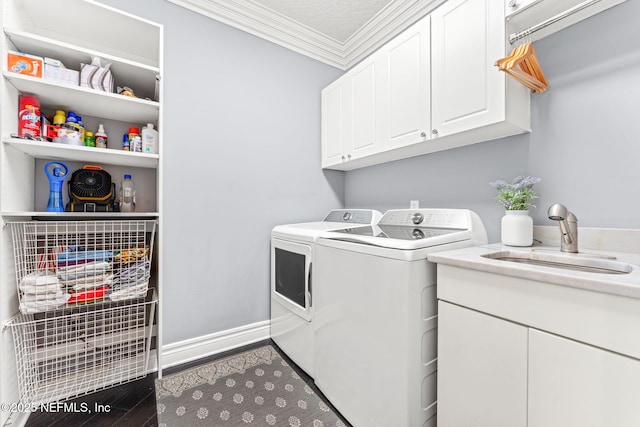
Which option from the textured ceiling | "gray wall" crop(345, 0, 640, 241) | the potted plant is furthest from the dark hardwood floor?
the textured ceiling

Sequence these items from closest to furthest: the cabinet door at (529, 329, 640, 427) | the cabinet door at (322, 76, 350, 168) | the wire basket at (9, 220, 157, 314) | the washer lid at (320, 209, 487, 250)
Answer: the cabinet door at (529, 329, 640, 427) → the washer lid at (320, 209, 487, 250) → the wire basket at (9, 220, 157, 314) → the cabinet door at (322, 76, 350, 168)

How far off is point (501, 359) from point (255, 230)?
1791mm

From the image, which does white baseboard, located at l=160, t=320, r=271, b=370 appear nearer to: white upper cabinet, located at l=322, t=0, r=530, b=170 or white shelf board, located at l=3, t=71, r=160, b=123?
white shelf board, located at l=3, t=71, r=160, b=123

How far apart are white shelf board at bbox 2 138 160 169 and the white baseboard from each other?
1.27m

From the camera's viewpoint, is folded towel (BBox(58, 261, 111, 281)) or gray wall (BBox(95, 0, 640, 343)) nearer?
gray wall (BBox(95, 0, 640, 343))

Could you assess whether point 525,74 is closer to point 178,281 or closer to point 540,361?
point 540,361

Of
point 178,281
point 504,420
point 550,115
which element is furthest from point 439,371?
point 178,281

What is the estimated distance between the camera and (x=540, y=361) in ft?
2.65

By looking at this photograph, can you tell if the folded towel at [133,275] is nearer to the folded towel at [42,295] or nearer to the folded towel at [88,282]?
the folded towel at [88,282]

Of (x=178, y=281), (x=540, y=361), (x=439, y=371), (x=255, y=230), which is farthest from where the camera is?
(x=255, y=230)

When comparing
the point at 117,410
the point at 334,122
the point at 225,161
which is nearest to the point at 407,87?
the point at 334,122

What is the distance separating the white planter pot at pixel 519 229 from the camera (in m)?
1.31

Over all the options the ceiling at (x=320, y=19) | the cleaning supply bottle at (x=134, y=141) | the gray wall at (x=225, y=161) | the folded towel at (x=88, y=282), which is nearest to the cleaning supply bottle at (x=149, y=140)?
the cleaning supply bottle at (x=134, y=141)

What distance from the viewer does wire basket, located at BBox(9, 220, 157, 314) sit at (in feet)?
4.28
